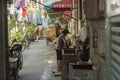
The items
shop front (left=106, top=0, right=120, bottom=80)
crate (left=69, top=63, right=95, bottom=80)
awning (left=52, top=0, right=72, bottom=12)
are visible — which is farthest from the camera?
awning (left=52, top=0, right=72, bottom=12)

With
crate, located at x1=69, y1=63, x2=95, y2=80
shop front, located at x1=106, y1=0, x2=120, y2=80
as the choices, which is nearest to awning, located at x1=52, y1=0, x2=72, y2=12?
crate, located at x1=69, y1=63, x2=95, y2=80

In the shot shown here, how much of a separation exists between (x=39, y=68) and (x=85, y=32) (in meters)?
7.98

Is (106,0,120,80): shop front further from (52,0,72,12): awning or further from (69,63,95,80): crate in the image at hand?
(52,0,72,12): awning

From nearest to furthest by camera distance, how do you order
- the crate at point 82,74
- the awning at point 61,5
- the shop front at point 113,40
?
the shop front at point 113,40 < the crate at point 82,74 < the awning at point 61,5

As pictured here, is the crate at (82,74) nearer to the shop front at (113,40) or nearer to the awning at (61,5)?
the shop front at (113,40)

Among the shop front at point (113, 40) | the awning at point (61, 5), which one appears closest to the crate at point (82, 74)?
the shop front at point (113, 40)

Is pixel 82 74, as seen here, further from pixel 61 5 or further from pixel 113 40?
pixel 61 5

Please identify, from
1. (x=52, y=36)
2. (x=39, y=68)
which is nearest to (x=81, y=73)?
(x=39, y=68)

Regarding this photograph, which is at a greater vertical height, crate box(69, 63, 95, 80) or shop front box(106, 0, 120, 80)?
shop front box(106, 0, 120, 80)

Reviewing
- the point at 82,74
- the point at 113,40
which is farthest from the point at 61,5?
the point at 113,40

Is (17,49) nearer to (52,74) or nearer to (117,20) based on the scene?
(52,74)

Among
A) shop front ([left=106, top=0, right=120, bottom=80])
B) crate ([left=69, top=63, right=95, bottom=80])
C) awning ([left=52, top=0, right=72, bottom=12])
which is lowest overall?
crate ([left=69, top=63, right=95, bottom=80])

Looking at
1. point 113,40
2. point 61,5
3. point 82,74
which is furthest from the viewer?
point 61,5

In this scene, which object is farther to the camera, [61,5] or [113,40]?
[61,5]
